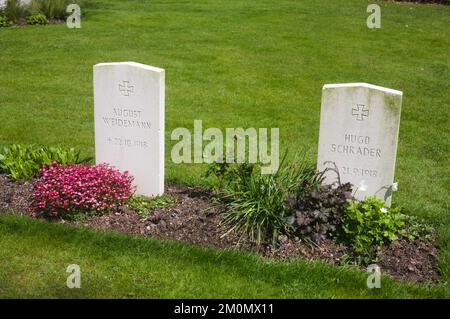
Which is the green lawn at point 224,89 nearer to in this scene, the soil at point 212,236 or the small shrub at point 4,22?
the soil at point 212,236

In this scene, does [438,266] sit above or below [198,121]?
below

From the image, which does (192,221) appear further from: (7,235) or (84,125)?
(84,125)

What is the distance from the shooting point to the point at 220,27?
1677 cm

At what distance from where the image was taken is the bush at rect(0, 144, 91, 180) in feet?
22.8

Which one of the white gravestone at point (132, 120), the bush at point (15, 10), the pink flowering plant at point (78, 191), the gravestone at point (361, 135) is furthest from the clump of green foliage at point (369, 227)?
the bush at point (15, 10)

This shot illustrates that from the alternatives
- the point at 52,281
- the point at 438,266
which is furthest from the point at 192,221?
the point at 438,266

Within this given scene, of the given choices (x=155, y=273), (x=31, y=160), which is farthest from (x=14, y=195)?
(x=155, y=273)

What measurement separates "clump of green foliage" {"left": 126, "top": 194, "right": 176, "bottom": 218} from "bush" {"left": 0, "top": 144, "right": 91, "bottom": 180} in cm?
89

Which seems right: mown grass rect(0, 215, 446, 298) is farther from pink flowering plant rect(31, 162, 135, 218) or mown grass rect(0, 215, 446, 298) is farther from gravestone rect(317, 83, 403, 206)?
gravestone rect(317, 83, 403, 206)

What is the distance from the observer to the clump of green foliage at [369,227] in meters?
5.64

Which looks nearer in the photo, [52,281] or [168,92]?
[52,281]

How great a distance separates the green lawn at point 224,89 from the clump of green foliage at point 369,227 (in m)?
0.46

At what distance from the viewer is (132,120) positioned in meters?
6.37

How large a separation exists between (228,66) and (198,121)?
12.1 feet
